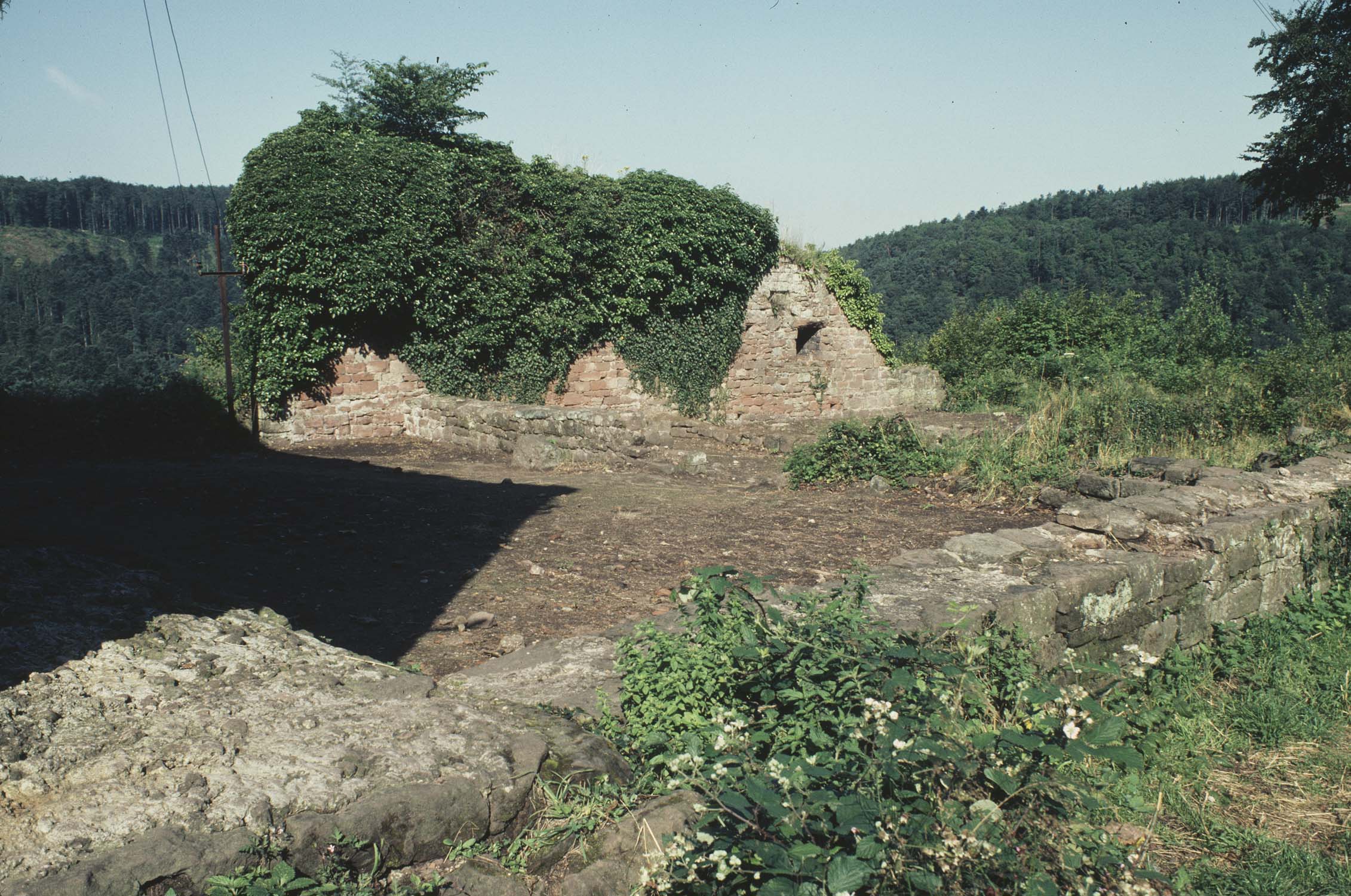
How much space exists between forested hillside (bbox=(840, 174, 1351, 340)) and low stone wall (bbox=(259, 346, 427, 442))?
26678 mm

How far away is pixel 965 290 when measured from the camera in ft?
135

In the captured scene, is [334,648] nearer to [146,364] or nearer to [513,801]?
[513,801]

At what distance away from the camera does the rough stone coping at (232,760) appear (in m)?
1.76

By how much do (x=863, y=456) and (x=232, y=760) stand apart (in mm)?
6739

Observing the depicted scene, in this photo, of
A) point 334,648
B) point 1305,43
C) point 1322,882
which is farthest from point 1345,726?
point 1305,43

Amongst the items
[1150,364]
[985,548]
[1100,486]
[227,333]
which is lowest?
[985,548]

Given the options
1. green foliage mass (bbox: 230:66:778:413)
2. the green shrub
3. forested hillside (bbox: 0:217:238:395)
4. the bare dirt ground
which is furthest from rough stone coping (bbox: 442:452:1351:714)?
forested hillside (bbox: 0:217:238:395)

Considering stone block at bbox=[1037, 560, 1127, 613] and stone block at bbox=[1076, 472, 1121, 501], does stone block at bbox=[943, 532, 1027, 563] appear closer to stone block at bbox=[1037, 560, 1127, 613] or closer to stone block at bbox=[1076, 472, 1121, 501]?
stone block at bbox=[1037, 560, 1127, 613]

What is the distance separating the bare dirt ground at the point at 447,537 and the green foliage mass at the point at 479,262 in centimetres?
427

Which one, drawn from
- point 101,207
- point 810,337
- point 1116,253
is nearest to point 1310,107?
point 810,337

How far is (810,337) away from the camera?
699 inches

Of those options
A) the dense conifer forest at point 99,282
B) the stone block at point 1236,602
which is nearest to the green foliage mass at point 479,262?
the dense conifer forest at point 99,282

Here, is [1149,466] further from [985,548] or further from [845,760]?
[845,760]

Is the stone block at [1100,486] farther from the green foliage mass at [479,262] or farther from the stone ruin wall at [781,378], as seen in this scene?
the green foliage mass at [479,262]
